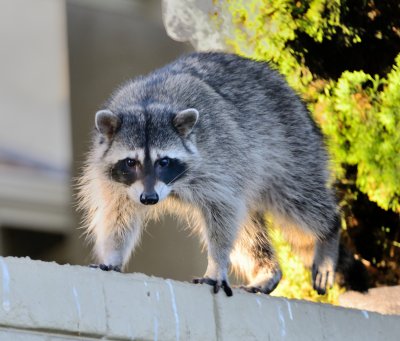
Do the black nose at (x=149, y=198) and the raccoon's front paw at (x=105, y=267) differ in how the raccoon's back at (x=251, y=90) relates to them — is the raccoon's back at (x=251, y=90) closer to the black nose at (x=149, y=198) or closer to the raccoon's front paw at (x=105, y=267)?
the black nose at (x=149, y=198)

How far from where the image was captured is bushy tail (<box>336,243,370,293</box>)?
17.8ft

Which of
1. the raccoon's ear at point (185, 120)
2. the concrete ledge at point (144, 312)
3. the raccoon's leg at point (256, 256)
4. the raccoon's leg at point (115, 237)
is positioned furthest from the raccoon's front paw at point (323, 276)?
the raccoon's ear at point (185, 120)

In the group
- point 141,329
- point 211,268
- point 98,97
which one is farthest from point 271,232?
point 98,97

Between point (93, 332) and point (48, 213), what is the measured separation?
5.14 metres

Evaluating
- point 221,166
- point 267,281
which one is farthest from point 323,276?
point 221,166

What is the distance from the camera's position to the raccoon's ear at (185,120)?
484cm

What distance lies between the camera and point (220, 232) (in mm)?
4895

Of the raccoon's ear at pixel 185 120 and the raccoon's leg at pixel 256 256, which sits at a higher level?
the raccoon's ear at pixel 185 120

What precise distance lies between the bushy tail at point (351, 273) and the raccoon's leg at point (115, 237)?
3.00 feet

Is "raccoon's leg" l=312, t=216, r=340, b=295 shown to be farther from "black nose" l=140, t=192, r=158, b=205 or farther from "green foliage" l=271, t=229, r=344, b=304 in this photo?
"black nose" l=140, t=192, r=158, b=205

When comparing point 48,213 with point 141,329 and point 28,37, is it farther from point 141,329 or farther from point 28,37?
point 141,329

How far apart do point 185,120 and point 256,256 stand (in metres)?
0.73

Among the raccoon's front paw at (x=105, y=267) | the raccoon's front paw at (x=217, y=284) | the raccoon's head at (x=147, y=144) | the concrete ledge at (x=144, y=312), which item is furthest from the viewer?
the raccoon's head at (x=147, y=144)

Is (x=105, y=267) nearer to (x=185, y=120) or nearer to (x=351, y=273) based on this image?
(x=185, y=120)
